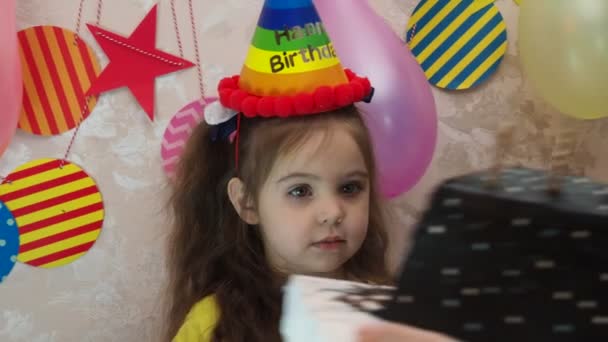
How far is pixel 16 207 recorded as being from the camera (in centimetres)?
125

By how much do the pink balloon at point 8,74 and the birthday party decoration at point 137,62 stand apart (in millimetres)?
165

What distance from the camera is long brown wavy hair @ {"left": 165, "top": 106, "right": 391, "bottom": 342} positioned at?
1.07m

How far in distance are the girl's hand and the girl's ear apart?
671 mm

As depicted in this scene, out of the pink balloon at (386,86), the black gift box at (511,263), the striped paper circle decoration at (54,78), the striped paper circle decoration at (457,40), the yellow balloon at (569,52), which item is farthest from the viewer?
the striped paper circle decoration at (457,40)

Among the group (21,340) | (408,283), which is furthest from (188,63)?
(408,283)

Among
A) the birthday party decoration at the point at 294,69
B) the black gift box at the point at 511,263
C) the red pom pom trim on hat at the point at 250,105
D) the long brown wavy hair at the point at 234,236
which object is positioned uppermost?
the birthday party decoration at the point at 294,69

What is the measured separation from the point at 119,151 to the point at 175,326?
1.12 feet

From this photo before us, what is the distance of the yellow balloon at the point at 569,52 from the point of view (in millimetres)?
994

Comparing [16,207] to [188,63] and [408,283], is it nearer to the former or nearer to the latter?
[188,63]

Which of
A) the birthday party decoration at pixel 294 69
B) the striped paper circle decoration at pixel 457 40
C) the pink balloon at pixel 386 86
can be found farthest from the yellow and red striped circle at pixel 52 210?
the striped paper circle decoration at pixel 457 40

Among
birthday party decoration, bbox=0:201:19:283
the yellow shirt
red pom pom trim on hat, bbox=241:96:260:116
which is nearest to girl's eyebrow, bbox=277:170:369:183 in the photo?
red pom pom trim on hat, bbox=241:96:260:116

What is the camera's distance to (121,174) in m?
1.30

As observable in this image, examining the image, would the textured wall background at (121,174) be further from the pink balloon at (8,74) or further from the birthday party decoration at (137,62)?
the pink balloon at (8,74)

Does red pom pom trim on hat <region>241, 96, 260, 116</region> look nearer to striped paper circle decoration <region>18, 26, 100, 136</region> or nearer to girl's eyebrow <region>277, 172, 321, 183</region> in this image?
girl's eyebrow <region>277, 172, 321, 183</region>
